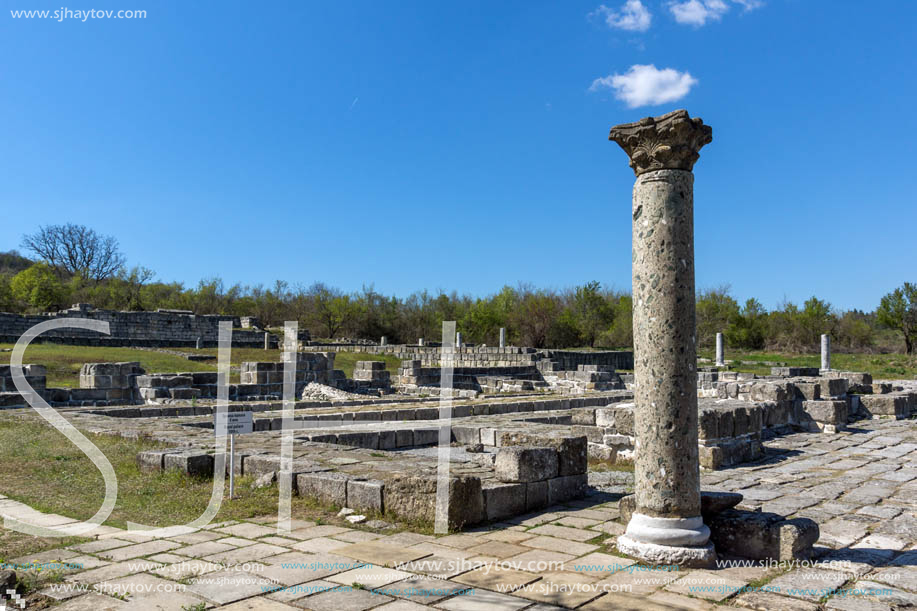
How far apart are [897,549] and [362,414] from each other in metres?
10.1

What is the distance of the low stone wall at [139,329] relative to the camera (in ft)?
116

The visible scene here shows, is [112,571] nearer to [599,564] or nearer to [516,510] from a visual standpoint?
[599,564]

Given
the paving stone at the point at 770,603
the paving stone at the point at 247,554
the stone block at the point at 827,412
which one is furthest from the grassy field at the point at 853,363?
the paving stone at the point at 247,554

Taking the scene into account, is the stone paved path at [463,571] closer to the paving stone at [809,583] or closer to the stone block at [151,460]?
the paving stone at [809,583]

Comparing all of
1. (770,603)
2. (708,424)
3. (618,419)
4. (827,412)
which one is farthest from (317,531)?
(827,412)

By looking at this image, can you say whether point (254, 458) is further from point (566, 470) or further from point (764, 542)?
point (764, 542)

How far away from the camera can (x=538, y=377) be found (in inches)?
1111

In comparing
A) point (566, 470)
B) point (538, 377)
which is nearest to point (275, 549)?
point (566, 470)

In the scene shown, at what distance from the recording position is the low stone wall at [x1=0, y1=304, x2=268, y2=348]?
116 feet

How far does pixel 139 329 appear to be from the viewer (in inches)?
1613

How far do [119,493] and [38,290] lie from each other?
166 feet

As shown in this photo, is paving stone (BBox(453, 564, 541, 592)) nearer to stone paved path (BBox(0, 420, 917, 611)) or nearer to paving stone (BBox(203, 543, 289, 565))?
stone paved path (BBox(0, 420, 917, 611))

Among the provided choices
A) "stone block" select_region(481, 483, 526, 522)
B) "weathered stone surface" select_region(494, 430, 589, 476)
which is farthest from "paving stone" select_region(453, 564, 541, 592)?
"weathered stone surface" select_region(494, 430, 589, 476)

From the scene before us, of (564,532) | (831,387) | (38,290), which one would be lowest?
(564,532)
